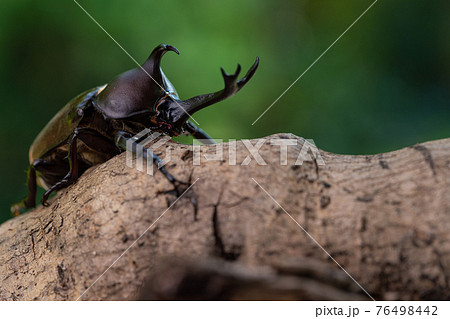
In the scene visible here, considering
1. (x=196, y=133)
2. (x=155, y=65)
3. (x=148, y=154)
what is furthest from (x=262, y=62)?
(x=148, y=154)

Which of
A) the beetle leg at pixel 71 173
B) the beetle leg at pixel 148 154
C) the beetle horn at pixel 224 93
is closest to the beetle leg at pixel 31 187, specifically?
the beetle leg at pixel 71 173

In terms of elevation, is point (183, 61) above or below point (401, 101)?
above

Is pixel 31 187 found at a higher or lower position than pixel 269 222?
higher

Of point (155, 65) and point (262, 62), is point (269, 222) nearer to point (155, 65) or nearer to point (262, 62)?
point (155, 65)

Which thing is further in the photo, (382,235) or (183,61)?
(183,61)

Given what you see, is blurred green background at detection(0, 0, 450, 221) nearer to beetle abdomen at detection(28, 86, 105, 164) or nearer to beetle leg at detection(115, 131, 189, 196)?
beetle abdomen at detection(28, 86, 105, 164)
